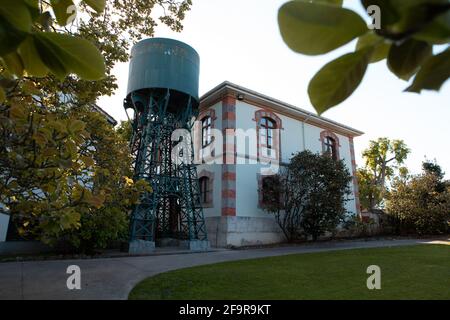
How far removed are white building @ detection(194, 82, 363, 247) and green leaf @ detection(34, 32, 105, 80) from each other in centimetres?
1333

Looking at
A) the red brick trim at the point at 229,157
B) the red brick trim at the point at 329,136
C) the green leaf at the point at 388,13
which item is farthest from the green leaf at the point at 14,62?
the red brick trim at the point at 329,136

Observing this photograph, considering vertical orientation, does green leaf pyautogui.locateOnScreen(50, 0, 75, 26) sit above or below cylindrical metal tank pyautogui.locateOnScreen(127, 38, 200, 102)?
below

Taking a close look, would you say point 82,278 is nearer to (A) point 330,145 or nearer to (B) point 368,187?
(A) point 330,145

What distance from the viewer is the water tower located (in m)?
12.4

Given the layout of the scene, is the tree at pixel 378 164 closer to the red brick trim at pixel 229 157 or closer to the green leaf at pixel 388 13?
the red brick trim at pixel 229 157

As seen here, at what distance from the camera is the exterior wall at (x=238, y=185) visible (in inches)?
546

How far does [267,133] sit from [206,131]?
10.5 ft

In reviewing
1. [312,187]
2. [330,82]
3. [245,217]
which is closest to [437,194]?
[312,187]

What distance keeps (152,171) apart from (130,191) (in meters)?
9.02

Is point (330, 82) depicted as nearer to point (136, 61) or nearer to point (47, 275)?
point (47, 275)

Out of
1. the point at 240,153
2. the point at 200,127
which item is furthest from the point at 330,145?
the point at 200,127

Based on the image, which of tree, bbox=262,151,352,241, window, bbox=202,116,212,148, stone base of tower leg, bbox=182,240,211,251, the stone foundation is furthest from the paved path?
window, bbox=202,116,212,148

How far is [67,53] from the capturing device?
0.57 metres

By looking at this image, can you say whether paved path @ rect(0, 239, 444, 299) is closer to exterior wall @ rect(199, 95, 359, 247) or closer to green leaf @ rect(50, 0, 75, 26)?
green leaf @ rect(50, 0, 75, 26)
